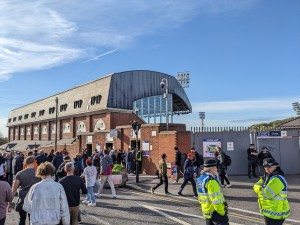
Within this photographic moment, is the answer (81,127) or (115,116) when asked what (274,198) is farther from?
(81,127)

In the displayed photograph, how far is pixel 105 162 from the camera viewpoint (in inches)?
471

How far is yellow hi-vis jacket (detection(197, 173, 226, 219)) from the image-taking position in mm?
4668

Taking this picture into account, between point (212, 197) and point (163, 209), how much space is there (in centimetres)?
545

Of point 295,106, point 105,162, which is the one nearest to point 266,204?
point 105,162

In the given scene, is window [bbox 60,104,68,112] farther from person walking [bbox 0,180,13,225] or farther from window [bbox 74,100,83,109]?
person walking [bbox 0,180,13,225]

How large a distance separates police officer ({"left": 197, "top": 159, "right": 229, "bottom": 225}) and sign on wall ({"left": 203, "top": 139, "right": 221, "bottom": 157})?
1340 centimetres

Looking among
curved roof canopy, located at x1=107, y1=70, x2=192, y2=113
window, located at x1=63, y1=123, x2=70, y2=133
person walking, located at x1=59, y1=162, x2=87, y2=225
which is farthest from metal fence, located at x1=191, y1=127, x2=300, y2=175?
window, located at x1=63, y1=123, x2=70, y2=133

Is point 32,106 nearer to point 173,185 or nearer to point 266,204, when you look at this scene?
point 173,185

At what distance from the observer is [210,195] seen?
471 cm

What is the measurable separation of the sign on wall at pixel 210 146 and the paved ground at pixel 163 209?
4.27 metres

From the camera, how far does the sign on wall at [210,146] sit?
59.3 ft

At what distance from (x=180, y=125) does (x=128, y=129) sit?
4.81 metres

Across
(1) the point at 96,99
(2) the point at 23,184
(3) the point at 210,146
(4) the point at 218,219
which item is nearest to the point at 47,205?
(2) the point at 23,184

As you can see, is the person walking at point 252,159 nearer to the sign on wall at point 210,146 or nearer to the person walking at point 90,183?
the sign on wall at point 210,146
